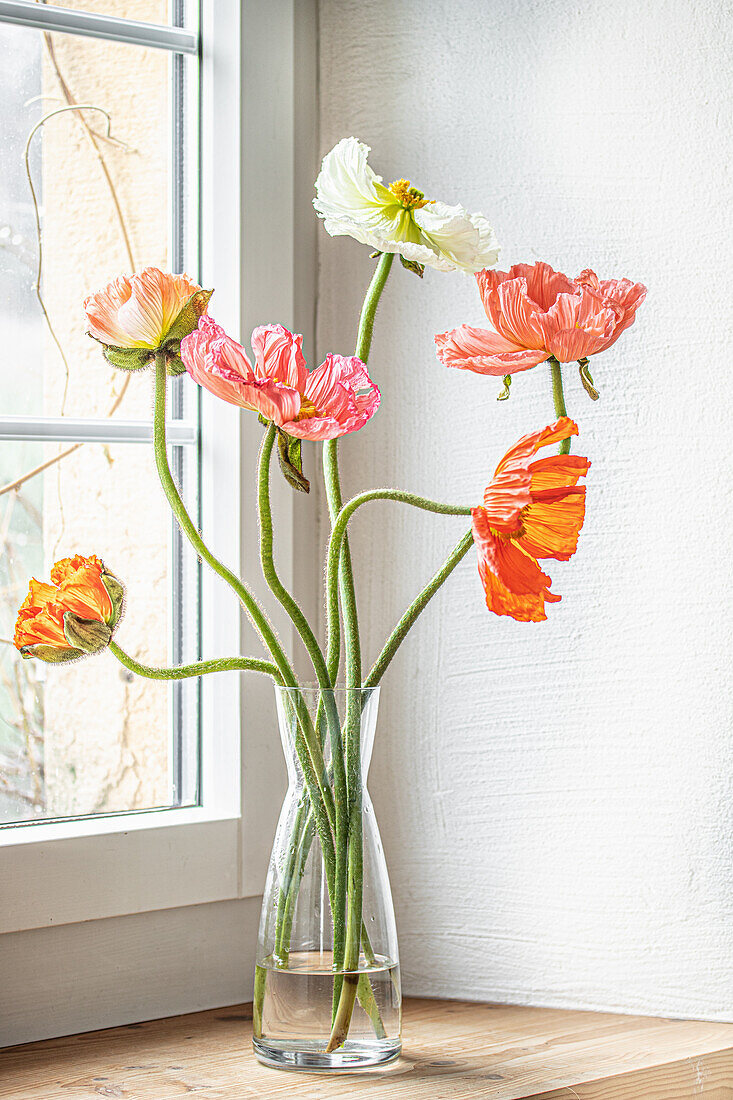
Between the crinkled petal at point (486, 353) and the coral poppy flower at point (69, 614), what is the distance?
289 mm

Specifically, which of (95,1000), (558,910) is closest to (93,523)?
(95,1000)

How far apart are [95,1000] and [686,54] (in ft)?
3.11

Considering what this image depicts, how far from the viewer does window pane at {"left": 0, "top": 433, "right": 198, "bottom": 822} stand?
99cm

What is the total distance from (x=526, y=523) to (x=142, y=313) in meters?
0.30

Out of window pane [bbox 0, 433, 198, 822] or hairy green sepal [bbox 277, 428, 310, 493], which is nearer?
hairy green sepal [bbox 277, 428, 310, 493]

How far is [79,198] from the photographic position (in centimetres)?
103

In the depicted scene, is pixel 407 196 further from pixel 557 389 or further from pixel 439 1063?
pixel 439 1063

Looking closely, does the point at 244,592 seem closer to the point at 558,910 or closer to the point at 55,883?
the point at 55,883

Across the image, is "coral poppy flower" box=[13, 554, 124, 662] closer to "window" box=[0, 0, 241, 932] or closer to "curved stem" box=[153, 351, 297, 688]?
"curved stem" box=[153, 351, 297, 688]

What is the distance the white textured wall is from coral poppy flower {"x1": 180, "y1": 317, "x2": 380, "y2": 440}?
34 centimetres

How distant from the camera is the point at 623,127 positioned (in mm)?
990

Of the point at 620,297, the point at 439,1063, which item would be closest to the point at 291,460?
the point at 620,297

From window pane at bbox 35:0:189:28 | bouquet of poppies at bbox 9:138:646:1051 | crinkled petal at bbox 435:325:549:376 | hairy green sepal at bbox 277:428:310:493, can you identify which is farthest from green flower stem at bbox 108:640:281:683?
window pane at bbox 35:0:189:28

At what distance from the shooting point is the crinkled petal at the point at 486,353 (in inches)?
31.2
